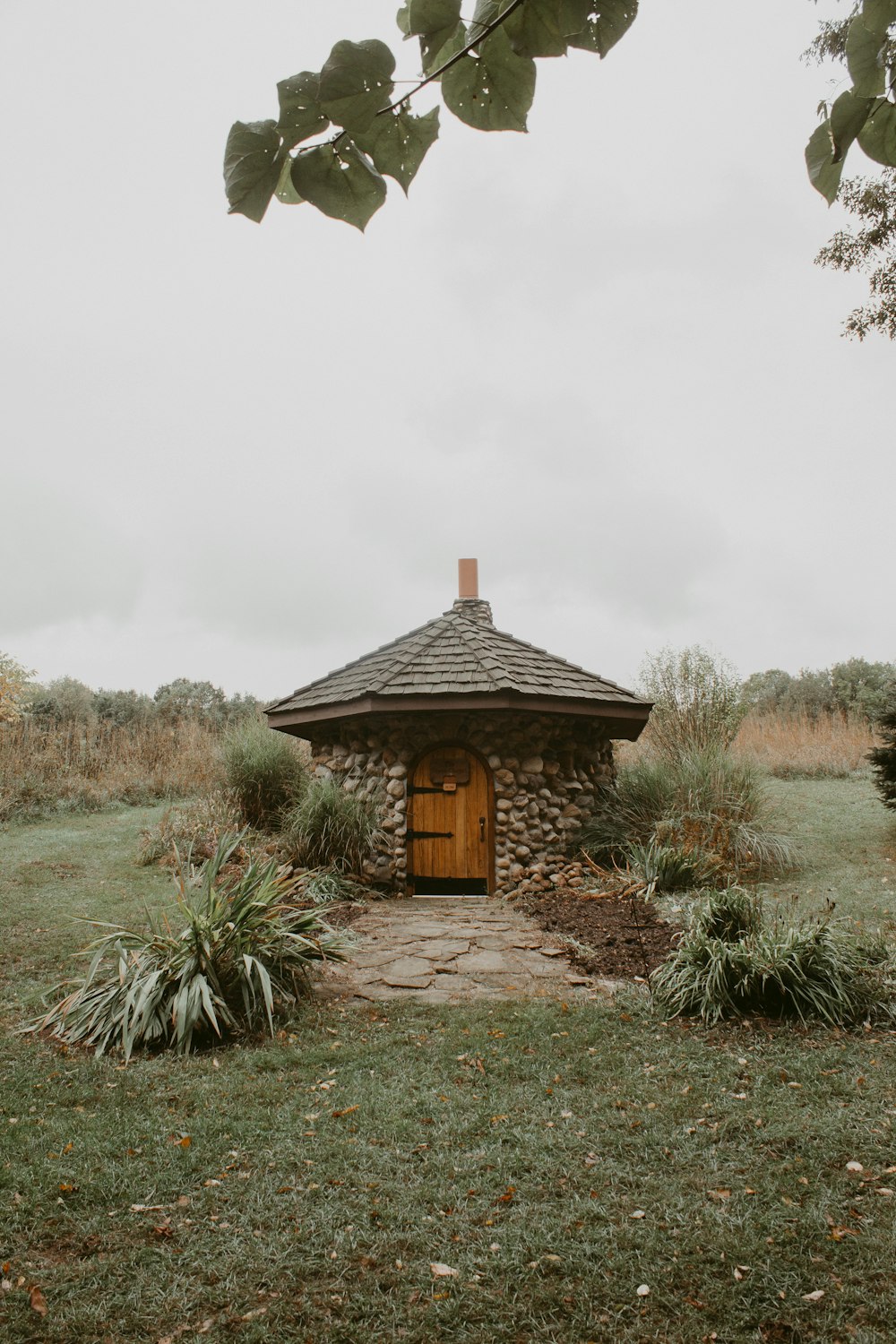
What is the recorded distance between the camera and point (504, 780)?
8352mm

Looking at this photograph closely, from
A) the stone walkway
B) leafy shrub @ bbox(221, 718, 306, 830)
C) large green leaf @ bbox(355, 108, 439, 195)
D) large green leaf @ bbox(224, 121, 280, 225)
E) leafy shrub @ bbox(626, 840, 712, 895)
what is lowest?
the stone walkway

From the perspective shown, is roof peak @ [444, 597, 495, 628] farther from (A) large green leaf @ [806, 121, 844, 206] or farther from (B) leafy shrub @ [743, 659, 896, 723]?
(B) leafy shrub @ [743, 659, 896, 723]

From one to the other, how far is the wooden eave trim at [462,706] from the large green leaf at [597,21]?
6973 mm

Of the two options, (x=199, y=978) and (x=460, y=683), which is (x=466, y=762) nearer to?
(x=460, y=683)

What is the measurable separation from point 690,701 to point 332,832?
7.75m

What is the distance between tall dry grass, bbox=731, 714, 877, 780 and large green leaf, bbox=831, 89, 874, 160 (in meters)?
15.1

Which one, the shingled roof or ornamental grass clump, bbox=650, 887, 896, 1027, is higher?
the shingled roof

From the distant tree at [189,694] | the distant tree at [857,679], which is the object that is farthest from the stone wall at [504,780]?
the distant tree at [857,679]

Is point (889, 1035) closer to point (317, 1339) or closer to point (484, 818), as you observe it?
point (317, 1339)

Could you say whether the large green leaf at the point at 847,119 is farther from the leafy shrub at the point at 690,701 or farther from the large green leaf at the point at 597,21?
the leafy shrub at the point at 690,701

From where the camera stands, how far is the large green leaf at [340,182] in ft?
3.24

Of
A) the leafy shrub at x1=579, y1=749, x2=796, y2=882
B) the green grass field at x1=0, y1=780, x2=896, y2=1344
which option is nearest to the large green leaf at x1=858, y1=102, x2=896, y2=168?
the green grass field at x1=0, y1=780, x2=896, y2=1344

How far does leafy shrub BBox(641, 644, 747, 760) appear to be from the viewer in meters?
12.4

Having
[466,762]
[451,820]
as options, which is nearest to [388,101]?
[466,762]
